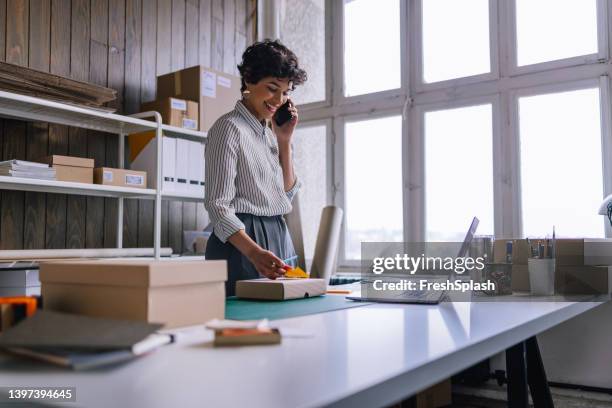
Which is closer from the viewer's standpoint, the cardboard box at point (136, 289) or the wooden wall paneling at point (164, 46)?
the cardboard box at point (136, 289)

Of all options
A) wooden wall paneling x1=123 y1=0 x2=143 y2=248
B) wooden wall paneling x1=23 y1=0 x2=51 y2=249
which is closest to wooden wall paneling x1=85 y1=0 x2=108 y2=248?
wooden wall paneling x1=123 y1=0 x2=143 y2=248

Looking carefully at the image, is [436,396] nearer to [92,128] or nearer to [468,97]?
[468,97]

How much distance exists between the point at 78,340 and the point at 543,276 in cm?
140

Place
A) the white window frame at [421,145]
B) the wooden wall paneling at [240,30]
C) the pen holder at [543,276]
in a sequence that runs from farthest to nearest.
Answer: the wooden wall paneling at [240,30] < the white window frame at [421,145] < the pen holder at [543,276]

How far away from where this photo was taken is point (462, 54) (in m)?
3.27

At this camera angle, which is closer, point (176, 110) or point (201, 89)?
point (176, 110)

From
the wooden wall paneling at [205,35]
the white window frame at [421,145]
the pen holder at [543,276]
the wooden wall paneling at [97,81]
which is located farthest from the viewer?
the wooden wall paneling at [205,35]

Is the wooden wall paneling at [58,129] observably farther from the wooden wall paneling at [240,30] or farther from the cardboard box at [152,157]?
the wooden wall paneling at [240,30]

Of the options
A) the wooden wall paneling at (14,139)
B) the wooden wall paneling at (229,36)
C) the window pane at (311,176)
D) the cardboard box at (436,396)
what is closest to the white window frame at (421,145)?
the window pane at (311,176)

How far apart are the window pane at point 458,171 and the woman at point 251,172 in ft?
4.93

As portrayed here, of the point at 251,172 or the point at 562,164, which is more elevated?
the point at 562,164

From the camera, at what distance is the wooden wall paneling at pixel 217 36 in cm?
375

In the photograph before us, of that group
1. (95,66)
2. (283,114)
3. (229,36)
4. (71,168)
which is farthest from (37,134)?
(229,36)

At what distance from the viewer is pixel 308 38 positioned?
3.91m
